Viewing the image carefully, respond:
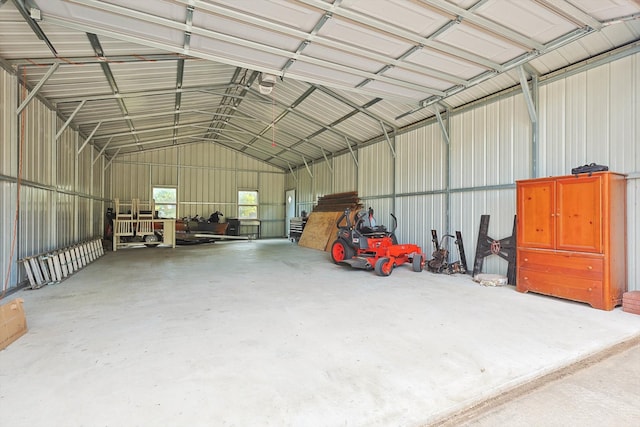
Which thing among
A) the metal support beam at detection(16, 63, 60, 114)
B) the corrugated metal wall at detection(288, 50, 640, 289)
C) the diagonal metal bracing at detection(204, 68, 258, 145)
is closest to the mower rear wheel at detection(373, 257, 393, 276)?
the corrugated metal wall at detection(288, 50, 640, 289)

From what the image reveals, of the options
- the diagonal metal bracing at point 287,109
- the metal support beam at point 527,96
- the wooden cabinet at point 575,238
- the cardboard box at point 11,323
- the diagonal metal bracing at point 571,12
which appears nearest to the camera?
the cardboard box at point 11,323

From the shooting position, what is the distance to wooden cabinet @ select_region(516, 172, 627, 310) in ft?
13.7

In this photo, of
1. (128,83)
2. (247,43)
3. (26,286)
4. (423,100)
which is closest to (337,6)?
(247,43)

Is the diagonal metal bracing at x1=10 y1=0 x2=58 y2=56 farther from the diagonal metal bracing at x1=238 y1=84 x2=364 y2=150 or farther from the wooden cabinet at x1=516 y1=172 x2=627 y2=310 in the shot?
the wooden cabinet at x1=516 y1=172 x2=627 y2=310

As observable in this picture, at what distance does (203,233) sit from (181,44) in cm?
1042

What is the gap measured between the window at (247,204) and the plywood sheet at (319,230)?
14.3 ft

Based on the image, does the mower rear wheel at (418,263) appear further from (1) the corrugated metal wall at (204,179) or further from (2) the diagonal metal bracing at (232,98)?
(1) the corrugated metal wall at (204,179)

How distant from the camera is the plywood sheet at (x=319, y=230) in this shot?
11.1 meters

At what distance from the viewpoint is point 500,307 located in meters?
4.24

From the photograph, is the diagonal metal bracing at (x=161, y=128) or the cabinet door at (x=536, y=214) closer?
the cabinet door at (x=536, y=214)

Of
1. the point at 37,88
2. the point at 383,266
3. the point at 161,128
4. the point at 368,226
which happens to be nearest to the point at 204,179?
the point at 161,128

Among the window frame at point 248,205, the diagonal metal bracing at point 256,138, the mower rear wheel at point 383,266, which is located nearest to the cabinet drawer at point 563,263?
the mower rear wheel at point 383,266

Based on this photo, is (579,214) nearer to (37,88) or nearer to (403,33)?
(403,33)

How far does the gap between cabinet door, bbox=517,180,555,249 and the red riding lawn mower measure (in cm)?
219
